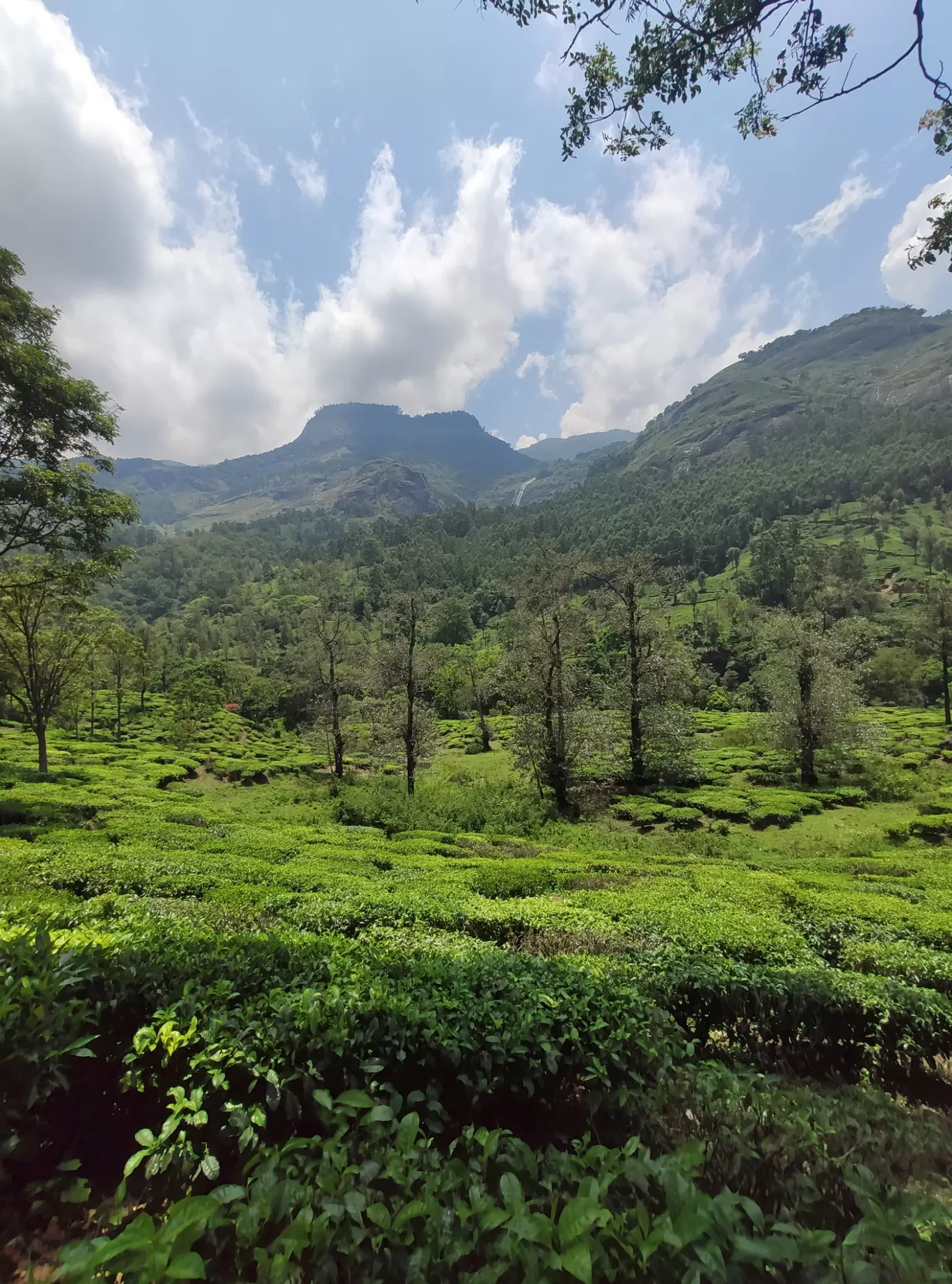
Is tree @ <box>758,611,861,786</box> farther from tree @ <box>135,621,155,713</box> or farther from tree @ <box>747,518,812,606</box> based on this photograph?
tree @ <box>747,518,812,606</box>

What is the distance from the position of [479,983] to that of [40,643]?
122 ft

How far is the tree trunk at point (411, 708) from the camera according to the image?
3158 centimetres

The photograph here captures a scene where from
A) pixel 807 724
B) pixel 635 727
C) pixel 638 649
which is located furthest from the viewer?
pixel 638 649

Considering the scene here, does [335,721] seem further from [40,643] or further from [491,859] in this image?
[491,859]

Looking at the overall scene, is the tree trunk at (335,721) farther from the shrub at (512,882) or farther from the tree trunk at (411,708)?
the shrub at (512,882)

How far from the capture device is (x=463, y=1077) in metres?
4.15

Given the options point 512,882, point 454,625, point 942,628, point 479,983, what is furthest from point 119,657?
point 942,628

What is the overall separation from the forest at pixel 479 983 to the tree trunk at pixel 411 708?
320 millimetres

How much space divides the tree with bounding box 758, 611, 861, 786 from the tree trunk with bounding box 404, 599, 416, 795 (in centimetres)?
2176

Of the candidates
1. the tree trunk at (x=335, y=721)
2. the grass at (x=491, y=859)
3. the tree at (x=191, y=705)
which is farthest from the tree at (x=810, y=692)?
the tree at (x=191, y=705)

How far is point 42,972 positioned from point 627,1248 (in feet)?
14.7

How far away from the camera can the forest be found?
8.27ft

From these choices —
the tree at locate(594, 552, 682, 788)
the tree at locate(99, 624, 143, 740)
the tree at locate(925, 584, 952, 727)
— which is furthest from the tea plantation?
the tree at locate(925, 584, 952, 727)

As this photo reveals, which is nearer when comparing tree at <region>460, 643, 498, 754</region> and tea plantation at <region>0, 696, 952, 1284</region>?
tea plantation at <region>0, 696, 952, 1284</region>
